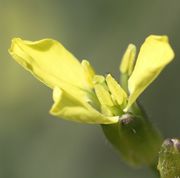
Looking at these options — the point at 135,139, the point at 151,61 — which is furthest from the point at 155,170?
the point at 151,61

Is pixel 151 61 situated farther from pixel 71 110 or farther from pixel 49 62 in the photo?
pixel 49 62

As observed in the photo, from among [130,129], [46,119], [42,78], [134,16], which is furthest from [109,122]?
[134,16]

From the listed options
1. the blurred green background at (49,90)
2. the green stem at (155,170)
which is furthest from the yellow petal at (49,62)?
the blurred green background at (49,90)

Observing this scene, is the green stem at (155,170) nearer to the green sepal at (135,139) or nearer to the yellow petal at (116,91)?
the green sepal at (135,139)

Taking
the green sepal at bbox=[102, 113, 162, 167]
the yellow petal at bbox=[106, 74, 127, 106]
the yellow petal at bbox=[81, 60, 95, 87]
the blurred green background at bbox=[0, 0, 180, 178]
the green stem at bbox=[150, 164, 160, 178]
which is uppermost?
the yellow petal at bbox=[81, 60, 95, 87]

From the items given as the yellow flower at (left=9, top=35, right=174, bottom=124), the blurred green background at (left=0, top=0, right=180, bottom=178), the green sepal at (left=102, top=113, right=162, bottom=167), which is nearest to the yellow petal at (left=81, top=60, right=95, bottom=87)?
the yellow flower at (left=9, top=35, right=174, bottom=124)

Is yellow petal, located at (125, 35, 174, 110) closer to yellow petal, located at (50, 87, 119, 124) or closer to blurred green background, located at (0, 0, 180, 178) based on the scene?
yellow petal, located at (50, 87, 119, 124)
